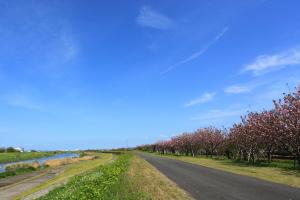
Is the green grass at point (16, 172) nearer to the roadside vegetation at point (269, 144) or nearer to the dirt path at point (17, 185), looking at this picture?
the dirt path at point (17, 185)

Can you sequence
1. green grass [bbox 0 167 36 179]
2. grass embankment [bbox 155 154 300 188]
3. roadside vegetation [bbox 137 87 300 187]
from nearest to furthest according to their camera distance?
grass embankment [bbox 155 154 300 188]
roadside vegetation [bbox 137 87 300 187]
green grass [bbox 0 167 36 179]

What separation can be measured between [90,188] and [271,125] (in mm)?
32660

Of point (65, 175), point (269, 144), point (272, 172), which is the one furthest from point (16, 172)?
point (272, 172)

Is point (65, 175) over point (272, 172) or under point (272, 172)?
over

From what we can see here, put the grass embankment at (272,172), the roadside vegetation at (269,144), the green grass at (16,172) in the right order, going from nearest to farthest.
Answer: the grass embankment at (272,172), the roadside vegetation at (269,144), the green grass at (16,172)

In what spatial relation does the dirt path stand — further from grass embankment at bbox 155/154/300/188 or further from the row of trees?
the row of trees

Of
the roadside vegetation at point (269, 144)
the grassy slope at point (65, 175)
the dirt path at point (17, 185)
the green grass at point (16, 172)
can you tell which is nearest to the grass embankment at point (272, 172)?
the roadside vegetation at point (269, 144)

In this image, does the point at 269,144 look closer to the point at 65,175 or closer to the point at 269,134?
the point at 269,134

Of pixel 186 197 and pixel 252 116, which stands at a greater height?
pixel 252 116

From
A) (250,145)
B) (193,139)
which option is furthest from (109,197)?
(193,139)

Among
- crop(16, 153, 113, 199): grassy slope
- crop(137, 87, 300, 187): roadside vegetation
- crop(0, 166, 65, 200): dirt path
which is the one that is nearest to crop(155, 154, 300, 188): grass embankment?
crop(137, 87, 300, 187): roadside vegetation

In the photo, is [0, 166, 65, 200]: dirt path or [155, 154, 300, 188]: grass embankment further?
[0, 166, 65, 200]: dirt path

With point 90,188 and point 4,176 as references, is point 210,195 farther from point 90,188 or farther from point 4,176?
point 4,176

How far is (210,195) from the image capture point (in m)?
19.7
